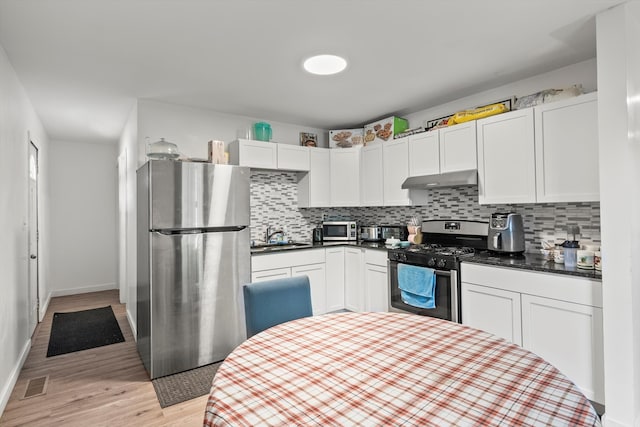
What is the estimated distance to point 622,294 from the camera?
1950mm

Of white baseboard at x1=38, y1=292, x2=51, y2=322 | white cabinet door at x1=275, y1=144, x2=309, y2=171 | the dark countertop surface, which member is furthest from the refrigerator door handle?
white baseboard at x1=38, y1=292, x2=51, y2=322

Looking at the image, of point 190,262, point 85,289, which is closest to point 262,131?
point 190,262

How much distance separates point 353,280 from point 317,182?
1.25 m

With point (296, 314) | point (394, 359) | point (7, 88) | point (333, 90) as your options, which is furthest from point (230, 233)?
point (394, 359)

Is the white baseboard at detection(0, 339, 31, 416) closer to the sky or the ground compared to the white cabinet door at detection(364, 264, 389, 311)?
closer to the ground

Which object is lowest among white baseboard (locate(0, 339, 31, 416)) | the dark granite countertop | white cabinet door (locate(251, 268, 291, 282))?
white baseboard (locate(0, 339, 31, 416))

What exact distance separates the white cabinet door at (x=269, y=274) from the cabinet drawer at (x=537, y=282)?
1717 millimetres

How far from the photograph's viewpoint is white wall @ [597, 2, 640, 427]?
1.94m

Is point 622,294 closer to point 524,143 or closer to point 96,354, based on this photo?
point 524,143

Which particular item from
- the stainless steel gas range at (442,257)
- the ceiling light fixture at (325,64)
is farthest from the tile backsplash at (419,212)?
the ceiling light fixture at (325,64)

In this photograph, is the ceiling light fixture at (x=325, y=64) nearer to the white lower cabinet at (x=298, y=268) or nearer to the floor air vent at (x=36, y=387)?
the white lower cabinet at (x=298, y=268)

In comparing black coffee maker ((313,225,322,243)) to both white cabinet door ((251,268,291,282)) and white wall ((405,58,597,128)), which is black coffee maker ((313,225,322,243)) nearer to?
white cabinet door ((251,268,291,282))

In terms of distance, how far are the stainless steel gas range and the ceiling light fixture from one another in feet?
5.69

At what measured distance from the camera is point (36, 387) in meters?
2.71
